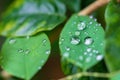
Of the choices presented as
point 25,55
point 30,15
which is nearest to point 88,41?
point 25,55

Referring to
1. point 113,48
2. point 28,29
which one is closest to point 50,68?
point 28,29

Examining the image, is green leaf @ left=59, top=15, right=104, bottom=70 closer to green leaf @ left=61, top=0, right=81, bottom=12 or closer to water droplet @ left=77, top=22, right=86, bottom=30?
water droplet @ left=77, top=22, right=86, bottom=30

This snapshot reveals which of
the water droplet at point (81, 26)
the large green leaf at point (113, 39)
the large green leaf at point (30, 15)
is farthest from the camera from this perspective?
the large green leaf at point (30, 15)

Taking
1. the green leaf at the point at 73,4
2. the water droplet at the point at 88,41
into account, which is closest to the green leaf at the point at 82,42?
the water droplet at the point at 88,41

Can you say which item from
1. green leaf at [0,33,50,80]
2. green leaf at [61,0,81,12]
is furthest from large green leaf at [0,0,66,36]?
green leaf at [0,33,50,80]

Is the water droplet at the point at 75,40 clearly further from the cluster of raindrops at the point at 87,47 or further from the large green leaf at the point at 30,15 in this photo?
the large green leaf at the point at 30,15

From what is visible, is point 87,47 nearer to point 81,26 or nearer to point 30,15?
point 81,26

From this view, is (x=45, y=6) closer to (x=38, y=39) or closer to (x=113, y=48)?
(x=38, y=39)
